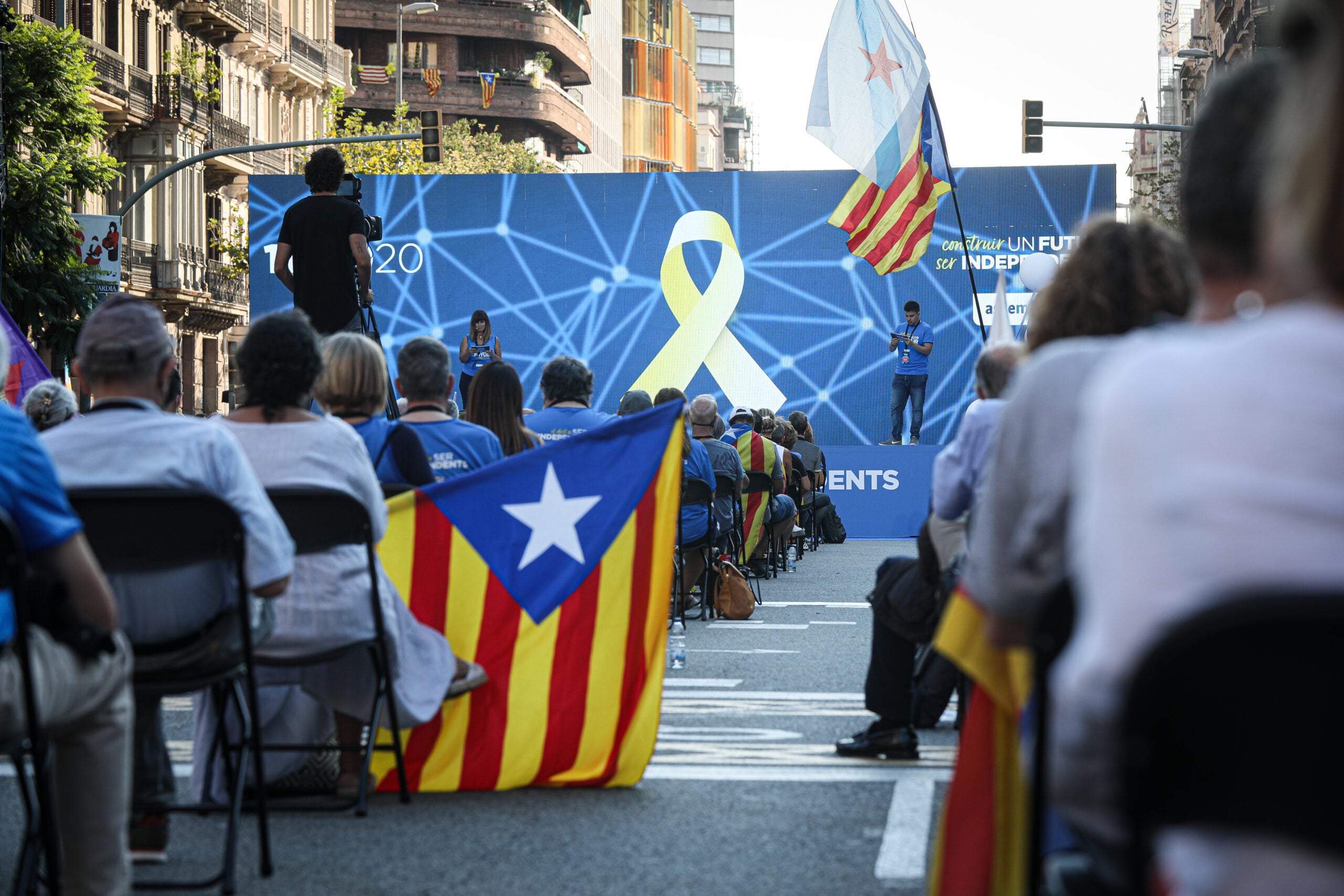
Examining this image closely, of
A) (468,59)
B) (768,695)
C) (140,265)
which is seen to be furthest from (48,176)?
(468,59)

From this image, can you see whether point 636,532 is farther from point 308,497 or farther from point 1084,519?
point 1084,519

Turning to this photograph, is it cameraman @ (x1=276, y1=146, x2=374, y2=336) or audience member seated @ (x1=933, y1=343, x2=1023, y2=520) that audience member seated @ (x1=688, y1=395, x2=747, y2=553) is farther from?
audience member seated @ (x1=933, y1=343, x2=1023, y2=520)

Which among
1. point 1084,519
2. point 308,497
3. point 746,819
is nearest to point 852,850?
point 746,819

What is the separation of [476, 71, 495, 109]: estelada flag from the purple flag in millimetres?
72357

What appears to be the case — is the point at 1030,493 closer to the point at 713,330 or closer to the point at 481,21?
the point at 713,330

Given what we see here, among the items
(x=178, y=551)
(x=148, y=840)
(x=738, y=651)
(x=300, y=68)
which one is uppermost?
(x=300, y=68)

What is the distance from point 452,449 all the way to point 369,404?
2.09 ft

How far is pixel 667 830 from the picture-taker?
5352mm

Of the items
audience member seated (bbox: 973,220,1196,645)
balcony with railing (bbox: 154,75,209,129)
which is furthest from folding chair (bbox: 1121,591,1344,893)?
balcony with railing (bbox: 154,75,209,129)

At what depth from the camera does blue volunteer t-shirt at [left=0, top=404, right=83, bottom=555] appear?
3402 mm

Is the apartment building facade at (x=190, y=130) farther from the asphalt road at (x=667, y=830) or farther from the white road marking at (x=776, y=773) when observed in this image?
the white road marking at (x=776, y=773)

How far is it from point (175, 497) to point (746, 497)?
36.5 ft

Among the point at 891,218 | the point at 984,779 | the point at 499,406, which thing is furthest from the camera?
the point at 891,218

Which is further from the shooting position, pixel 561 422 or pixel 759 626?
pixel 759 626
